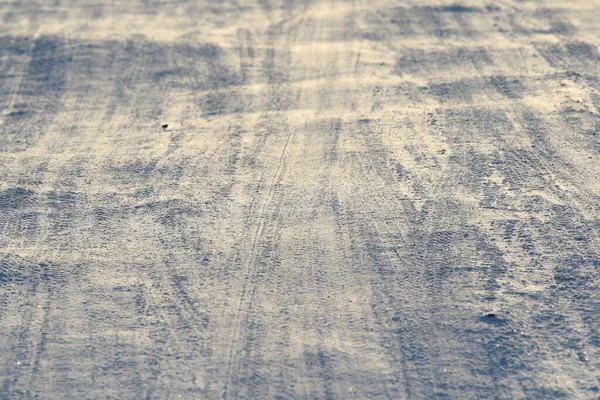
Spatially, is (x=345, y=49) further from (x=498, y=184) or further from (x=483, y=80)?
(x=498, y=184)

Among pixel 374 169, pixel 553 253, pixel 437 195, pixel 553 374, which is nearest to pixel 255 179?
pixel 374 169

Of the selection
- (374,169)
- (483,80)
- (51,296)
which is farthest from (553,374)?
(483,80)

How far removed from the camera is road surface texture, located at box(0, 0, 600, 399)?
602 cm

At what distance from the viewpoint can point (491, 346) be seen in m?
6.02

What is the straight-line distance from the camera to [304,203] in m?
7.77

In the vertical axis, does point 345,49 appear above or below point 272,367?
above

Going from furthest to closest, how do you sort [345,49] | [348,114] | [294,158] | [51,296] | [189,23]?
[189,23] → [345,49] → [348,114] → [294,158] → [51,296]

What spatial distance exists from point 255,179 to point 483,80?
3.58m

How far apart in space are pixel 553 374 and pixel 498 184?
2.57 metres

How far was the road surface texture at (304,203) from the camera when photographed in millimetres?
6016

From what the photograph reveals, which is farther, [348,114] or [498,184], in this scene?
[348,114]

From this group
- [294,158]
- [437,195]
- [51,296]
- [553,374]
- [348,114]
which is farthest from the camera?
[348,114]

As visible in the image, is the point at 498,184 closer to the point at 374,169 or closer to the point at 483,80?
the point at 374,169

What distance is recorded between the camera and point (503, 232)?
7.20 metres
